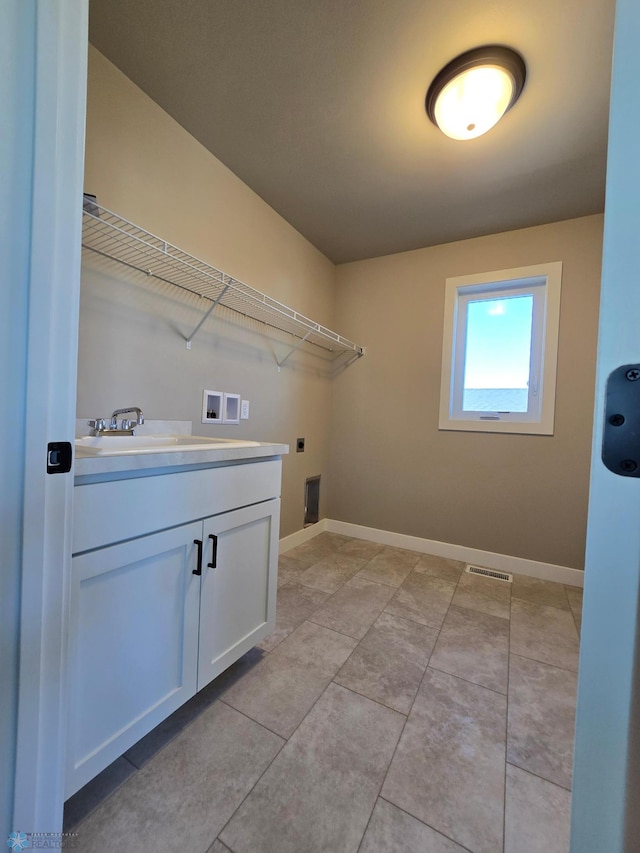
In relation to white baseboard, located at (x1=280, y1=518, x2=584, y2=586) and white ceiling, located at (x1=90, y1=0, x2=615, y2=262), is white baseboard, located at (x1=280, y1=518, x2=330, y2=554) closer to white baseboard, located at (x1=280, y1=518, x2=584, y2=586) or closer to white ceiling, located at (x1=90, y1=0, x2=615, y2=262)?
white baseboard, located at (x1=280, y1=518, x2=584, y2=586)

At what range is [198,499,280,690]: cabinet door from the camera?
1.05m

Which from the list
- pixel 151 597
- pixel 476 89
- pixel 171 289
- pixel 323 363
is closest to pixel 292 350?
pixel 323 363

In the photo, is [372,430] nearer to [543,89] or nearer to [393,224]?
[393,224]

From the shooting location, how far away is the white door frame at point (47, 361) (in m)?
0.51

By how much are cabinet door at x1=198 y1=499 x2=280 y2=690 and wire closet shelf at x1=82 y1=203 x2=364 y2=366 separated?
96cm

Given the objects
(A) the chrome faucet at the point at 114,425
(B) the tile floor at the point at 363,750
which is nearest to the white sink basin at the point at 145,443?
(A) the chrome faucet at the point at 114,425

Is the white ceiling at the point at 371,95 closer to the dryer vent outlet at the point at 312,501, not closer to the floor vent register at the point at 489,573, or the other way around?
the dryer vent outlet at the point at 312,501

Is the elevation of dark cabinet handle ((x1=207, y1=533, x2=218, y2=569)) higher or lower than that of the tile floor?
higher

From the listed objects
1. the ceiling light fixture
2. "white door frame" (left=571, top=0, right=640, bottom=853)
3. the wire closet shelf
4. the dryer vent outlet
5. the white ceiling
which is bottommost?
the dryer vent outlet

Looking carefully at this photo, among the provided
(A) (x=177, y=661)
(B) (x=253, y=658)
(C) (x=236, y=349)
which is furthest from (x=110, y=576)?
(C) (x=236, y=349)

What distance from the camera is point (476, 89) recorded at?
1.27 m

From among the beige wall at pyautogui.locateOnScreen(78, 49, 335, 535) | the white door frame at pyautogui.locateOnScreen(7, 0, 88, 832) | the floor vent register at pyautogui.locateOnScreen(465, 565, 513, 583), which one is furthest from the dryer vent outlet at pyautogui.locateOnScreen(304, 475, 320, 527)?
the white door frame at pyautogui.locateOnScreen(7, 0, 88, 832)

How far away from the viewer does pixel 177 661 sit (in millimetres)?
972

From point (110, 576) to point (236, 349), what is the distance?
1392 mm
